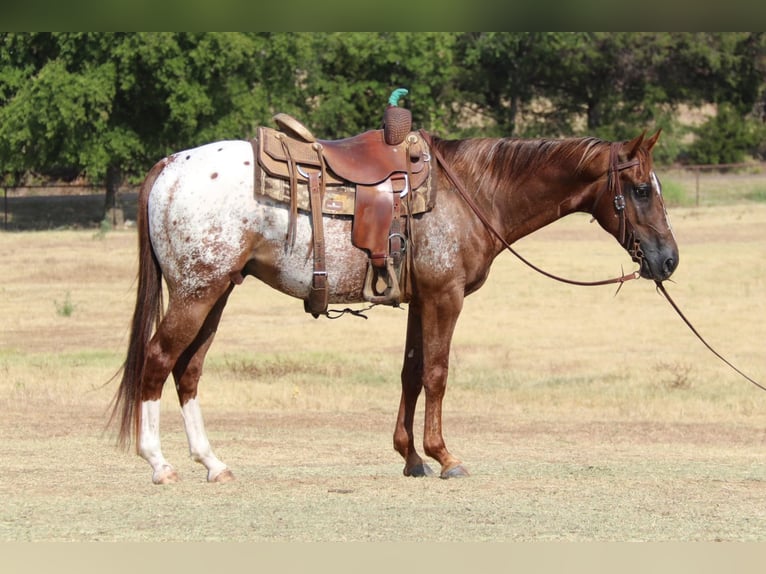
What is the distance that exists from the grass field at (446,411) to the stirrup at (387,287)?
4.12 feet

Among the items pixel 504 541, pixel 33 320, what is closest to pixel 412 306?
pixel 504 541

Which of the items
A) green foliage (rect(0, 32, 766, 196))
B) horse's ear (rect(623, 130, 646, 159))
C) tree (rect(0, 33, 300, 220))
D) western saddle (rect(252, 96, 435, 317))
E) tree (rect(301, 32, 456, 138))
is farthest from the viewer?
tree (rect(301, 32, 456, 138))

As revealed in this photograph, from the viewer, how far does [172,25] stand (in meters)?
4.89

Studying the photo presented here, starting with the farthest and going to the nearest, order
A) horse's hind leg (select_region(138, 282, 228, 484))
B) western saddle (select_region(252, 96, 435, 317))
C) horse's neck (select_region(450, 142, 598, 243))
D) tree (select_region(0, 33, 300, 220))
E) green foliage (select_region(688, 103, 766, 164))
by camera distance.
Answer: green foliage (select_region(688, 103, 766, 164)) < tree (select_region(0, 33, 300, 220)) < horse's neck (select_region(450, 142, 598, 243)) < western saddle (select_region(252, 96, 435, 317)) < horse's hind leg (select_region(138, 282, 228, 484))

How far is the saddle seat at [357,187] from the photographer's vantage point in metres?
9.02

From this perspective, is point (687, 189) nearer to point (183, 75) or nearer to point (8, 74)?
point (183, 75)

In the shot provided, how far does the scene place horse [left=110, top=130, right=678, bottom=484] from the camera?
8.90 metres

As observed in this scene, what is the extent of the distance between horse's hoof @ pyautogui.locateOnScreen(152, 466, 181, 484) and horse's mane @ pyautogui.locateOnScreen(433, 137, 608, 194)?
9.56 feet

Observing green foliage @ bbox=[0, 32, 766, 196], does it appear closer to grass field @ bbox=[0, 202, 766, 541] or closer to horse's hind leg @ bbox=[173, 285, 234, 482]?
grass field @ bbox=[0, 202, 766, 541]

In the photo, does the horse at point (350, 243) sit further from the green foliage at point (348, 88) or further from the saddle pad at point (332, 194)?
the green foliage at point (348, 88)

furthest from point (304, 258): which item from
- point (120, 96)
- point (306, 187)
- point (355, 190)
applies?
point (120, 96)


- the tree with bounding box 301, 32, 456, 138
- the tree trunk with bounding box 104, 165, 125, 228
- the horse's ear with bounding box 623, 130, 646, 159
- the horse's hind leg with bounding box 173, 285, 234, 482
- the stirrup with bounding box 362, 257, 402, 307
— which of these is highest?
the horse's ear with bounding box 623, 130, 646, 159

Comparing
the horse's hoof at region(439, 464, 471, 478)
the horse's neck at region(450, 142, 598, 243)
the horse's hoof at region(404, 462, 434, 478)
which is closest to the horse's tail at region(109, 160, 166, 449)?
the horse's hoof at region(404, 462, 434, 478)

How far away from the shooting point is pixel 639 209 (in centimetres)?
934
